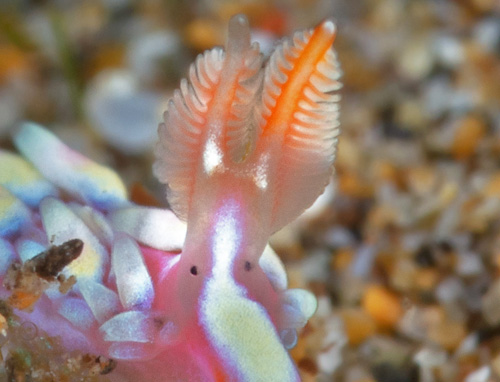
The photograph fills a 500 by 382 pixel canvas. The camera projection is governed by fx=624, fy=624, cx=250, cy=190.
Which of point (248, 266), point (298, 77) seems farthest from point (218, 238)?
point (298, 77)

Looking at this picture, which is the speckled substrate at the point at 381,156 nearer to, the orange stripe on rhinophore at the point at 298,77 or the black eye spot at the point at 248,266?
the black eye spot at the point at 248,266

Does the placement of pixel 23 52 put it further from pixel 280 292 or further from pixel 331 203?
pixel 280 292

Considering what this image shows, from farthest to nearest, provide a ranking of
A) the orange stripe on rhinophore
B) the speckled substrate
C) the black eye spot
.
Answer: the speckled substrate, the black eye spot, the orange stripe on rhinophore

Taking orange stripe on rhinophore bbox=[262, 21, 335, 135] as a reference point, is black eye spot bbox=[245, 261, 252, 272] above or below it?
below

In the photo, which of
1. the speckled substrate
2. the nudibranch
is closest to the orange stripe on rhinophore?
the nudibranch

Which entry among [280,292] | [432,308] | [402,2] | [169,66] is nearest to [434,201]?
[432,308]

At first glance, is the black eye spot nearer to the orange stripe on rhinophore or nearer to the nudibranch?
the nudibranch

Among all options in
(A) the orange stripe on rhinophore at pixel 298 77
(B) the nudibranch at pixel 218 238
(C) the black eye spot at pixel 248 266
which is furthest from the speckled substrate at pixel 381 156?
(A) the orange stripe on rhinophore at pixel 298 77

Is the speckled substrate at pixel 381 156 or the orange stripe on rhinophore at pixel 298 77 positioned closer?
the orange stripe on rhinophore at pixel 298 77
